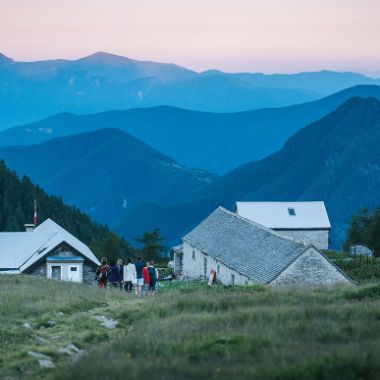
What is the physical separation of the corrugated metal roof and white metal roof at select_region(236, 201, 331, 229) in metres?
12.0

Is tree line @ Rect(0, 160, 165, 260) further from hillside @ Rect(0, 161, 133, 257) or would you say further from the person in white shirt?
the person in white shirt

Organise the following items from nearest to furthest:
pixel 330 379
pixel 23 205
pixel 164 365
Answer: pixel 330 379
pixel 164 365
pixel 23 205

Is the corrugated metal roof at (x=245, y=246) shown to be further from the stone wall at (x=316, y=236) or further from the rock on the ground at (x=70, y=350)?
the rock on the ground at (x=70, y=350)

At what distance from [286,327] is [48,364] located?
150 inches

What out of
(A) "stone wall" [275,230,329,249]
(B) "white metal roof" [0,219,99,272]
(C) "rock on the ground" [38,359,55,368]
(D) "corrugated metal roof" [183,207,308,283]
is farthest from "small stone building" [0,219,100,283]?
(C) "rock on the ground" [38,359,55,368]

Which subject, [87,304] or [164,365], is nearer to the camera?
[164,365]

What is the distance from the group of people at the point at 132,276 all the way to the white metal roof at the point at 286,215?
126 feet

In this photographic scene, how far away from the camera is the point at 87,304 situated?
57.1 ft

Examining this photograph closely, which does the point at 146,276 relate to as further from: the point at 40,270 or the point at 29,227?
the point at 29,227

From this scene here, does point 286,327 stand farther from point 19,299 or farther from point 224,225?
point 224,225

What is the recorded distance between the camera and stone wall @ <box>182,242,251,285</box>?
38.8 m

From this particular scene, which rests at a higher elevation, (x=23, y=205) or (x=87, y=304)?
(x=23, y=205)

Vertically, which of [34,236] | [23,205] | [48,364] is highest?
[23,205]

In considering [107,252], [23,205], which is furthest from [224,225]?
[23,205]
